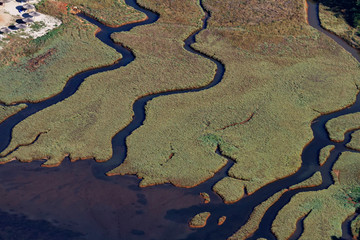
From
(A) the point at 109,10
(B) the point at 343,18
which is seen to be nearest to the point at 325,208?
(B) the point at 343,18

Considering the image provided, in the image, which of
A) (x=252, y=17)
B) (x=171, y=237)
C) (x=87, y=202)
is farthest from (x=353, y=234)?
(x=252, y=17)

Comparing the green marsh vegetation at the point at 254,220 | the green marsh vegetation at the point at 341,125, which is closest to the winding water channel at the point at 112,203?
the green marsh vegetation at the point at 254,220

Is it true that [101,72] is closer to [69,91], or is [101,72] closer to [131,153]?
[69,91]

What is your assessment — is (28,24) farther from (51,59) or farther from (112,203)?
(112,203)

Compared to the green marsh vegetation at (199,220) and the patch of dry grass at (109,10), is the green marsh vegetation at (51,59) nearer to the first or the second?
the patch of dry grass at (109,10)

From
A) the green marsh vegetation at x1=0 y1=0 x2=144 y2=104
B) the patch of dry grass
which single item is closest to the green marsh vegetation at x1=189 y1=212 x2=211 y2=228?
the green marsh vegetation at x1=0 y1=0 x2=144 y2=104

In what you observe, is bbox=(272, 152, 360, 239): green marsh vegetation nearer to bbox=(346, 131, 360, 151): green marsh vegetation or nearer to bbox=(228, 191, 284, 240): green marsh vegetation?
bbox=(228, 191, 284, 240): green marsh vegetation
